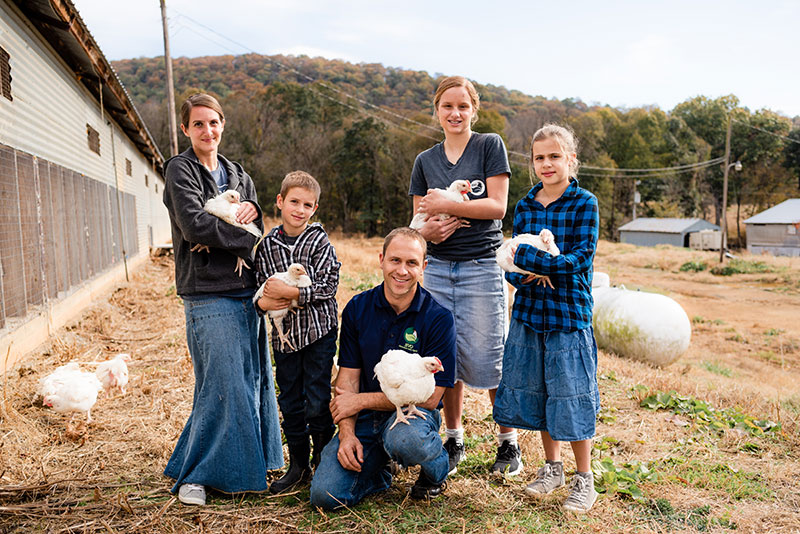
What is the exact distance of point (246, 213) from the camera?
313 centimetres

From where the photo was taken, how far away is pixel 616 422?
489cm

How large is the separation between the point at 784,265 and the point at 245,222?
30.7 meters

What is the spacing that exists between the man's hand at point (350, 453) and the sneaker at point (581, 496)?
4.06ft

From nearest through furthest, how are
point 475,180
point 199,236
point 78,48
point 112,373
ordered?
1. point 199,236
2. point 475,180
3. point 112,373
4. point 78,48

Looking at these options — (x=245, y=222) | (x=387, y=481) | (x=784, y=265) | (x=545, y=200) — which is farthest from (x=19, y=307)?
(x=784, y=265)

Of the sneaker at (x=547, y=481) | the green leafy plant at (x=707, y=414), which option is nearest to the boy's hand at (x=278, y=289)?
the sneaker at (x=547, y=481)

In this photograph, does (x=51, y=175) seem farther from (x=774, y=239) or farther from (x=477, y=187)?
(x=774, y=239)

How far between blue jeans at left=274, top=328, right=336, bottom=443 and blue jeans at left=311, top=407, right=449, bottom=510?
0.23 meters

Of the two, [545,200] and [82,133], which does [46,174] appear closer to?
[82,133]

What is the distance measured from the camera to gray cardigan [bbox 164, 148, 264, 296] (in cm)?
299

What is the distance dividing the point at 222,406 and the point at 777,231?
1732 inches

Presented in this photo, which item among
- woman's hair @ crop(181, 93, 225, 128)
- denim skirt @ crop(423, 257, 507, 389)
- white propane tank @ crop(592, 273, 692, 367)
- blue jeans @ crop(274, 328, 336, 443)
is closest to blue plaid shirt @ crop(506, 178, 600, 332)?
denim skirt @ crop(423, 257, 507, 389)

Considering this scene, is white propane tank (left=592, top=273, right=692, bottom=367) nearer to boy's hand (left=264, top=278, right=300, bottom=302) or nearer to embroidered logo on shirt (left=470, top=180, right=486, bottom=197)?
embroidered logo on shirt (left=470, top=180, right=486, bottom=197)

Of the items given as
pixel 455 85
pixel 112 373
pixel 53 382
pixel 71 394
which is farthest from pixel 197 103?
pixel 112 373
